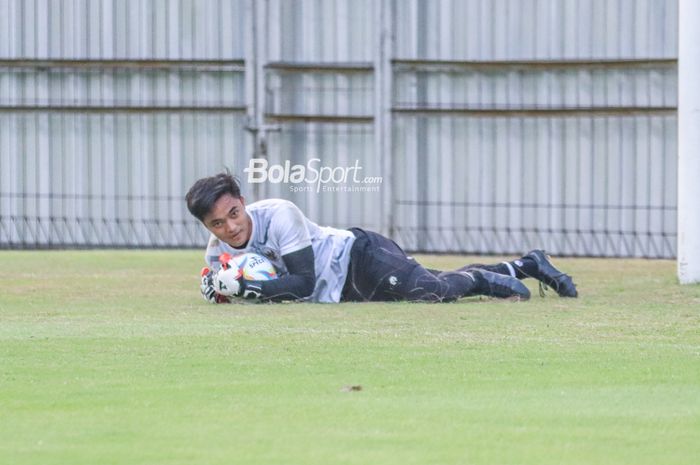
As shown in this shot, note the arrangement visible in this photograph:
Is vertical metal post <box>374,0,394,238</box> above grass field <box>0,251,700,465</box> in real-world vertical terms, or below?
above

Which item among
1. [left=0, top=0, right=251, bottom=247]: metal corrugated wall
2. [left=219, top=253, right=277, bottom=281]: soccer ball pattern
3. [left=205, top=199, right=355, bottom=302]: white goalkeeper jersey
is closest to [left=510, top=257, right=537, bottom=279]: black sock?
[left=205, top=199, right=355, bottom=302]: white goalkeeper jersey

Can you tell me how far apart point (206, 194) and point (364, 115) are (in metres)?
9.71

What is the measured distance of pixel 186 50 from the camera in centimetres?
2011

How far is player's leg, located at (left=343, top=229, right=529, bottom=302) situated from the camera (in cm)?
1087

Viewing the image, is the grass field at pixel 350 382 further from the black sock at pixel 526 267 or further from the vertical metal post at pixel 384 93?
the vertical metal post at pixel 384 93

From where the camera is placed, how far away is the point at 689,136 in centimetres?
1241

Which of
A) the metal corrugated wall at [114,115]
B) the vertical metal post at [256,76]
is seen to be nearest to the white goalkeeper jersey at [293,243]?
the vertical metal post at [256,76]

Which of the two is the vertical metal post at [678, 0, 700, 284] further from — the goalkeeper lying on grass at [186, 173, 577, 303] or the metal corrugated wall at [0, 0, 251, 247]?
the metal corrugated wall at [0, 0, 251, 247]

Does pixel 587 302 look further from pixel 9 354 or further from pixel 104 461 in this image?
pixel 104 461

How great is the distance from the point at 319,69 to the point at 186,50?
1727 mm

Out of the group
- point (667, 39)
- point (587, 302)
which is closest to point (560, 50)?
point (667, 39)

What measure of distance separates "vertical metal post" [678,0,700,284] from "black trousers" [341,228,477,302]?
236 centimetres

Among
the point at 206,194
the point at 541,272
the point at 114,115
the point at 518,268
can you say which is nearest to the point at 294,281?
the point at 206,194

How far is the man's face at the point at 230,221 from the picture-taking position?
10.3m
